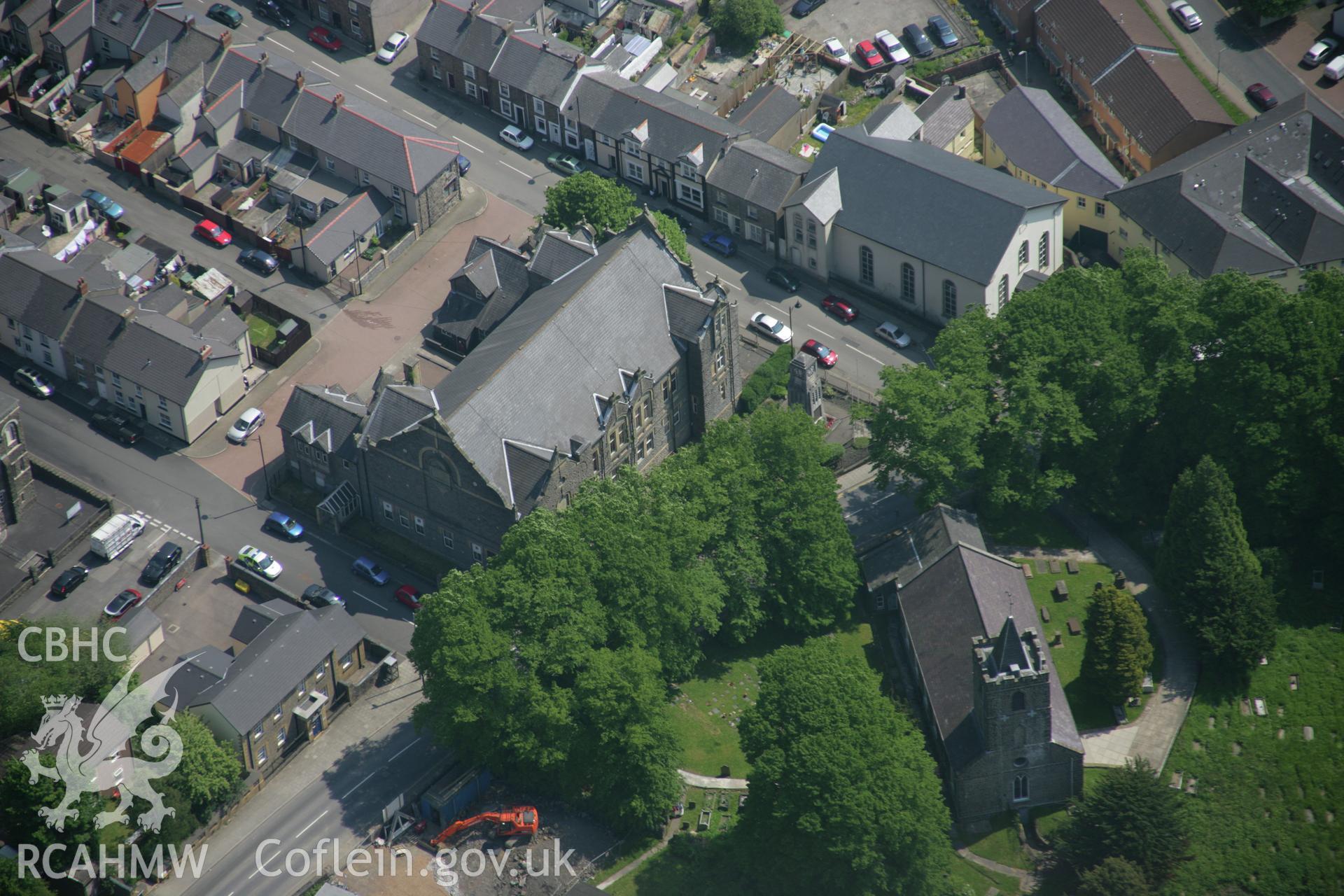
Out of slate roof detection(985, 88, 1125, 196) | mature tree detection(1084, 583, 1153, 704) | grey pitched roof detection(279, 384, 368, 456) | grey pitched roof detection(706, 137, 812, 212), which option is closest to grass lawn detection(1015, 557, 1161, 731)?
mature tree detection(1084, 583, 1153, 704)

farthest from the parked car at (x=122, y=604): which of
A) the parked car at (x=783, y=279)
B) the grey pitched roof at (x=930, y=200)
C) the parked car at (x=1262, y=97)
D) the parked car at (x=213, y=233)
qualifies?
the parked car at (x=1262, y=97)

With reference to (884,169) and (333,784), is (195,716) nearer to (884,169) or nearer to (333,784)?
(333,784)

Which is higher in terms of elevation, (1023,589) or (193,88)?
(1023,589)

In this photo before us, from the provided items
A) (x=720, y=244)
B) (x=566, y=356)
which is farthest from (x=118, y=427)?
(x=720, y=244)

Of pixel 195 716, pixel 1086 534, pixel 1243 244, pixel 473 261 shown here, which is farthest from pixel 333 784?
pixel 1243 244

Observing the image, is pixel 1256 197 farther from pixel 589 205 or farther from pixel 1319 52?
pixel 589 205
